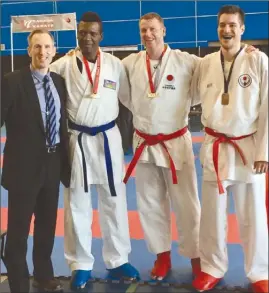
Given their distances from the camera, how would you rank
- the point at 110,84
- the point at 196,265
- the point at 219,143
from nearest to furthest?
the point at 219,143
the point at 110,84
the point at 196,265

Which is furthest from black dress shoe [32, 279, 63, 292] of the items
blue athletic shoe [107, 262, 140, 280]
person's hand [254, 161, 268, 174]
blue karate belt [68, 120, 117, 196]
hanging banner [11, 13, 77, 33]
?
hanging banner [11, 13, 77, 33]

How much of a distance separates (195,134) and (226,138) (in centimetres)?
538

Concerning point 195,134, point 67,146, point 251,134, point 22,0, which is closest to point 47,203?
point 67,146

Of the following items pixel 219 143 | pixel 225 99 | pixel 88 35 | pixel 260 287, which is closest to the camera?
pixel 260 287

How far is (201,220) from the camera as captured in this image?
2.85 metres

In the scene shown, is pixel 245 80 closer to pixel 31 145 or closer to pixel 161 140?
pixel 161 140

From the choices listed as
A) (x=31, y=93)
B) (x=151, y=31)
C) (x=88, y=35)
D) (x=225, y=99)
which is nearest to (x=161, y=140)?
(x=225, y=99)

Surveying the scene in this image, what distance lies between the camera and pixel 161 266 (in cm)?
313

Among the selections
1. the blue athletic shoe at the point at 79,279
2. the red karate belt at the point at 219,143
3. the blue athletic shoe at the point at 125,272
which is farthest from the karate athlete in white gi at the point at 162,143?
the blue athletic shoe at the point at 79,279

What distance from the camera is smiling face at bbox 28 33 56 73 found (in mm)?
2408

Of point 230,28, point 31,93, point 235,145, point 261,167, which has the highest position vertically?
point 230,28

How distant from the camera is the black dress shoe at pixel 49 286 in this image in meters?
2.77

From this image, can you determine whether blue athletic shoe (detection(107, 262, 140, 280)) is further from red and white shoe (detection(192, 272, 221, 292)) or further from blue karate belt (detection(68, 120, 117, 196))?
blue karate belt (detection(68, 120, 117, 196))

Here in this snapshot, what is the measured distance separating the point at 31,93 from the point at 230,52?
1194mm
